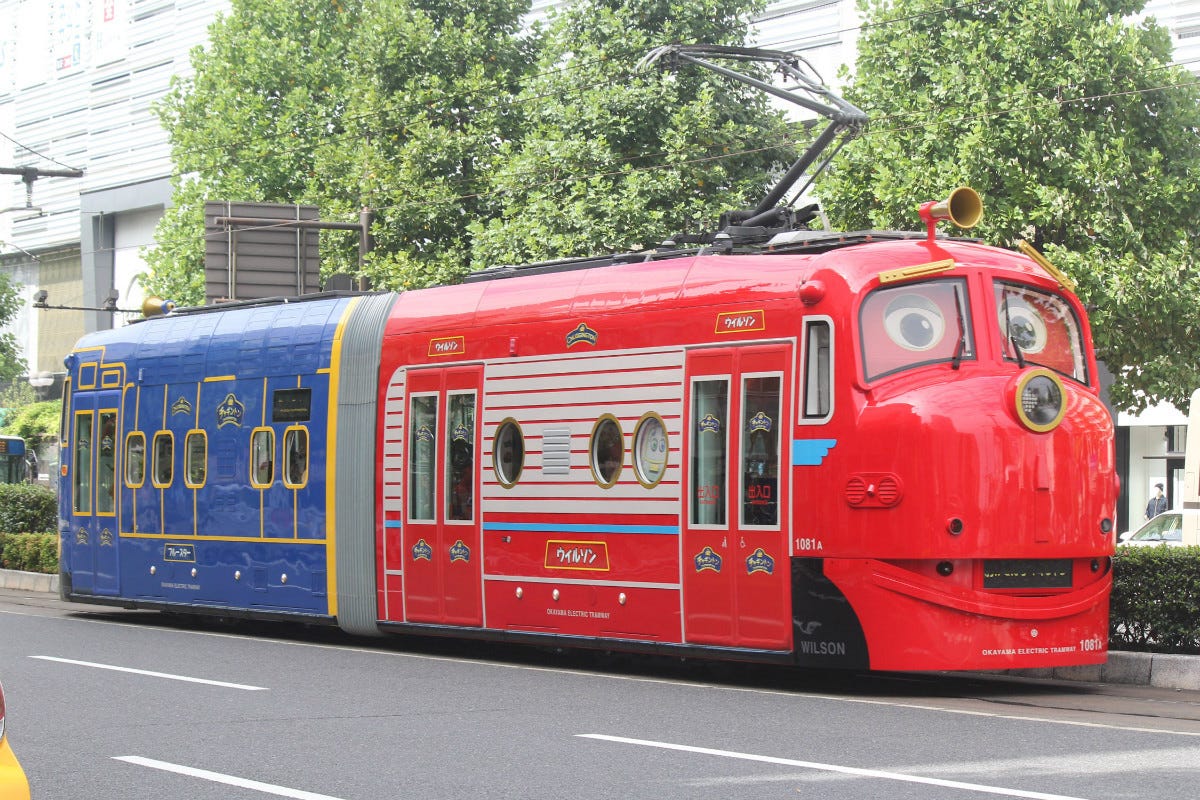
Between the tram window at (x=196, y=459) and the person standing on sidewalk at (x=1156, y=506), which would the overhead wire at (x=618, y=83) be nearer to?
the person standing on sidewalk at (x=1156, y=506)

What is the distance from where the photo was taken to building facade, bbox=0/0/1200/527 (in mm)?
59062

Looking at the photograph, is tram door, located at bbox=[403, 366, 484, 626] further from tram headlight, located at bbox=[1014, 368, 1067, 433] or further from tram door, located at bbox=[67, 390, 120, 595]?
tram door, located at bbox=[67, 390, 120, 595]

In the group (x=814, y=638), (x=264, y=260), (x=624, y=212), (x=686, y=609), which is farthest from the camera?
(x=264, y=260)

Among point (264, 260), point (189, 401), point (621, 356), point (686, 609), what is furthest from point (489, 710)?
point (264, 260)

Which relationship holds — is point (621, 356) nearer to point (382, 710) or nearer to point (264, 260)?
point (382, 710)

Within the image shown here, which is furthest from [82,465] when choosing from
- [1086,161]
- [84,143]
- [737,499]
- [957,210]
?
[84,143]

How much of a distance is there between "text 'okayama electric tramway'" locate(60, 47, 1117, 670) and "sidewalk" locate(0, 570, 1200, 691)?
2.55 ft

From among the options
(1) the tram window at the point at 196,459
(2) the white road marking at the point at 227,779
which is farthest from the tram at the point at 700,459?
(2) the white road marking at the point at 227,779

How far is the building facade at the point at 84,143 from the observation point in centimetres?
5906

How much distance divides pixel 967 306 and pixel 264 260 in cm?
2258

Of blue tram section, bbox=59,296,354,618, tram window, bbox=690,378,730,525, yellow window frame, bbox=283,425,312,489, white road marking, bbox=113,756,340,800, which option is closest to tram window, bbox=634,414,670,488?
tram window, bbox=690,378,730,525

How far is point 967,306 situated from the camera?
1200 cm

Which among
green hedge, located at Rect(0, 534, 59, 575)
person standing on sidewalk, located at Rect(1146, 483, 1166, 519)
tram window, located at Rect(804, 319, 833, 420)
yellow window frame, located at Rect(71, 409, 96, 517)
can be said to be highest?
tram window, located at Rect(804, 319, 833, 420)

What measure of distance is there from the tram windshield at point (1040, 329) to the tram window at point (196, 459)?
908cm
